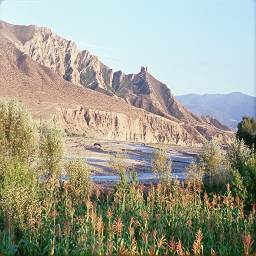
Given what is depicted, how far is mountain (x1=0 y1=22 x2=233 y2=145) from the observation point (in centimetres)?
11475

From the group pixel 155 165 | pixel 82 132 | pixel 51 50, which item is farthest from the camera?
pixel 51 50

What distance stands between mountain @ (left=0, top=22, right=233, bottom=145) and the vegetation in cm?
7616

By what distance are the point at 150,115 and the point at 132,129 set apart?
13457 millimetres

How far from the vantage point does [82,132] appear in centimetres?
11325

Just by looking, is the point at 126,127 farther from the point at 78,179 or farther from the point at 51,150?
the point at 78,179

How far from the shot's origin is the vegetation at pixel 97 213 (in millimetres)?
9195

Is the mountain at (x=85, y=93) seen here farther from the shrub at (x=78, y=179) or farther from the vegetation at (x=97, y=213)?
the shrub at (x=78, y=179)

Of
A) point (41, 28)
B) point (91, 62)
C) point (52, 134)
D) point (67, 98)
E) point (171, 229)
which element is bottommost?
point (171, 229)

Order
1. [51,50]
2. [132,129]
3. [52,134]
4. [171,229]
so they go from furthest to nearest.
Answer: [51,50]
[132,129]
[52,134]
[171,229]

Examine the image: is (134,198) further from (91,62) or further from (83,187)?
(91,62)

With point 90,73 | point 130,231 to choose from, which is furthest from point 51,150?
point 90,73

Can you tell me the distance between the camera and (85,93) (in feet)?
431

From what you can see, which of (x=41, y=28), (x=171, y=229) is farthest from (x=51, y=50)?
(x=171, y=229)

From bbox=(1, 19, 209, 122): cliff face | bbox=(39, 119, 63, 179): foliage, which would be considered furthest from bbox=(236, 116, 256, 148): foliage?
bbox=(1, 19, 209, 122): cliff face
